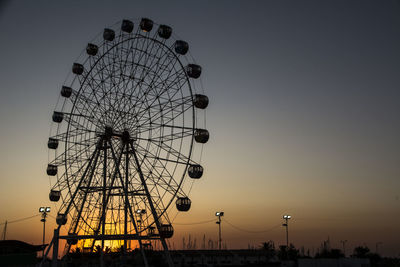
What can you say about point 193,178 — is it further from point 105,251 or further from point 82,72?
point 82,72

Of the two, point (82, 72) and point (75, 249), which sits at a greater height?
point (82, 72)

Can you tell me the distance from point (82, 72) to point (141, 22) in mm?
6257

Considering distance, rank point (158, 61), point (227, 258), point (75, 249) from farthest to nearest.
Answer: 1. point (227, 258)
2. point (75, 249)
3. point (158, 61)

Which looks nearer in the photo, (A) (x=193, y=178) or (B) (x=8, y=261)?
(A) (x=193, y=178)

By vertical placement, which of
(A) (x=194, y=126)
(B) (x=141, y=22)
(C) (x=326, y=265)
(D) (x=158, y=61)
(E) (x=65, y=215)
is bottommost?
(C) (x=326, y=265)

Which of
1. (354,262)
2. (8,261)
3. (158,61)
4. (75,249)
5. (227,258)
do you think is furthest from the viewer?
(227,258)

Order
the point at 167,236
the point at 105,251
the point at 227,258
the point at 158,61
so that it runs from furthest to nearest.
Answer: the point at 227,258
the point at 105,251
the point at 158,61
the point at 167,236

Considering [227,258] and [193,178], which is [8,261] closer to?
[193,178]

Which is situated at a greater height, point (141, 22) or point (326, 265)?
point (141, 22)

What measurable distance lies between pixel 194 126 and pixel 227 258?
6269 cm

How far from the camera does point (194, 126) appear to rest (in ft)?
106

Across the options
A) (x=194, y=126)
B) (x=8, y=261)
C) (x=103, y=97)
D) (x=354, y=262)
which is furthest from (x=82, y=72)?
(x=354, y=262)

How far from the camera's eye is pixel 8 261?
5372cm

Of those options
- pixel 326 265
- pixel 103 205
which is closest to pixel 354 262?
pixel 326 265
